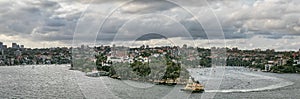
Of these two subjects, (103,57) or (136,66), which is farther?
(103,57)

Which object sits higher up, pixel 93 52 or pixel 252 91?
pixel 93 52

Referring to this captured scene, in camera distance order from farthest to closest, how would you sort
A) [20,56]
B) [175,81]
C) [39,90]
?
[20,56]
[175,81]
[39,90]

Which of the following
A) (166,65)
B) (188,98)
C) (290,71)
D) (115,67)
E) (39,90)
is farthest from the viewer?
(290,71)

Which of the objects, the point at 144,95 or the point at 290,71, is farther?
the point at 290,71

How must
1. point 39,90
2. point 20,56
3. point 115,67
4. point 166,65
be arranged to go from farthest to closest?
point 20,56
point 115,67
point 166,65
point 39,90

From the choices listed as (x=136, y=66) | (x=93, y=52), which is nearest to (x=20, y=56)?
(x=93, y=52)

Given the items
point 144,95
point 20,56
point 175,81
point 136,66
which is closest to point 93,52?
point 136,66

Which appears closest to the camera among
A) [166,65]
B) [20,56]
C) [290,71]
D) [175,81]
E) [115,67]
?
[175,81]

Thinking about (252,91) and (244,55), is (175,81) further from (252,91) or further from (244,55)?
(244,55)

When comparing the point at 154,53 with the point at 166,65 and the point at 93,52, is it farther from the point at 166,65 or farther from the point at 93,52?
the point at 93,52
